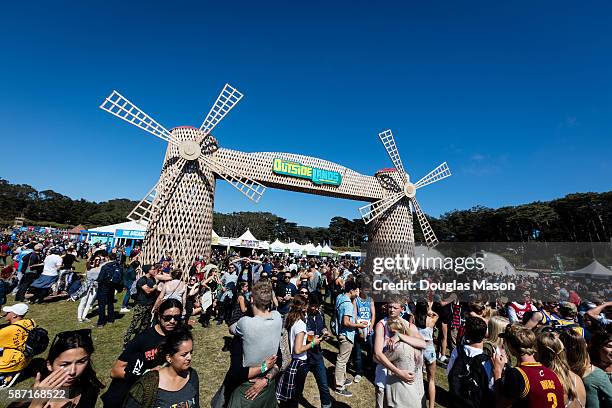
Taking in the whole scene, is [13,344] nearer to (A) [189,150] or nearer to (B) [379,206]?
(A) [189,150]

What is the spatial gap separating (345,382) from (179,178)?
11682mm

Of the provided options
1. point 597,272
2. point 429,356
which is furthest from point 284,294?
point 597,272

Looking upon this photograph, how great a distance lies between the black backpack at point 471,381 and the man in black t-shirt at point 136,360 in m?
3.10

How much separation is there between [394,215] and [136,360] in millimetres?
18583

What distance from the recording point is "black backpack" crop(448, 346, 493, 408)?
2709mm

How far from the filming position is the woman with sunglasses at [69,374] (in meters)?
1.86

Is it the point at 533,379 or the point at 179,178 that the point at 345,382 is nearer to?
the point at 533,379

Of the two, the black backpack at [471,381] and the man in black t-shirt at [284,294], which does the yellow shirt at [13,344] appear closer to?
the man in black t-shirt at [284,294]

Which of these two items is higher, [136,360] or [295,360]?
[136,360]

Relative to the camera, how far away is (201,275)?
362 inches

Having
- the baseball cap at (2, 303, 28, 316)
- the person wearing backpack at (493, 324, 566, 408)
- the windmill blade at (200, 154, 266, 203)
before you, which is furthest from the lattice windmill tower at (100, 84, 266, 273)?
the person wearing backpack at (493, 324, 566, 408)

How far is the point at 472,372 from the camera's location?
2.88 metres

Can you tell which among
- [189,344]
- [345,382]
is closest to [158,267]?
[345,382]

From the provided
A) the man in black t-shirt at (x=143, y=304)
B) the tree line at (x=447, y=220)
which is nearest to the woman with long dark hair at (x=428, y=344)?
the man in black t-shirt at (x=143, y=304)
